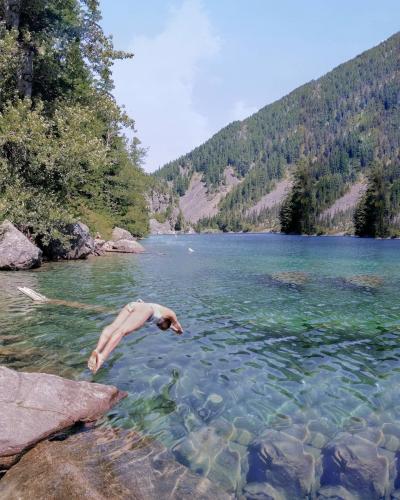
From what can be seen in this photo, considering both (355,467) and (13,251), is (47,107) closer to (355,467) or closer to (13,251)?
(13,251)

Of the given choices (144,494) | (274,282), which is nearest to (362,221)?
(274,282)

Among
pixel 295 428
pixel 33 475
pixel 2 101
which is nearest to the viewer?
pixel 33 475

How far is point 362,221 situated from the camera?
136m

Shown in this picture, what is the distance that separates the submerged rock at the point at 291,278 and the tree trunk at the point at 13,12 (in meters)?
28.4

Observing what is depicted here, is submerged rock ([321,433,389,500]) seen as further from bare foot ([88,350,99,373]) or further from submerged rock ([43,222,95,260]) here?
submerged rock ([43,222,95,260])

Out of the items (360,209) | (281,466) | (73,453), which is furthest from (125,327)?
(360,209)

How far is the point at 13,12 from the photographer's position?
3209 cm

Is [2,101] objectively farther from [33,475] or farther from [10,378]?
[33,475]

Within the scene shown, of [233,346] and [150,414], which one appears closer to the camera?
[150,414]

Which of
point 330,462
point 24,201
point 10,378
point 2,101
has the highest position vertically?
point 2,101

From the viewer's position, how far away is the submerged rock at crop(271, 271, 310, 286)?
A: 25.2 meters

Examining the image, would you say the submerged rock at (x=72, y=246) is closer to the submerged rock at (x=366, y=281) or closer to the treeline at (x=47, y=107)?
the treeline at (x=47, y=107)

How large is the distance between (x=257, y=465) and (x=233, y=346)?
574 cm

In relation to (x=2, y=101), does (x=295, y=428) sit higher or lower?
lower
